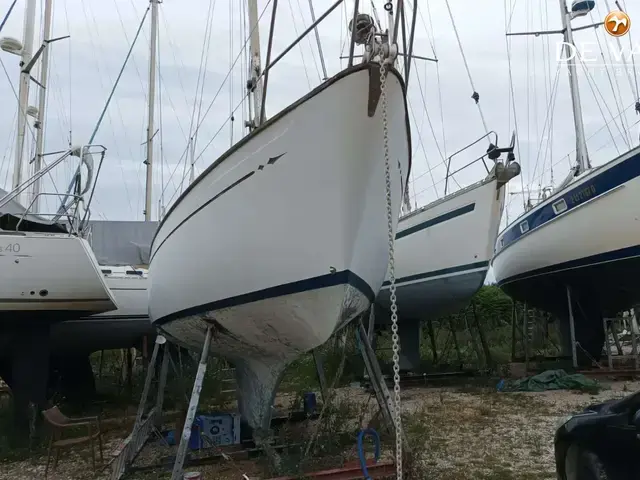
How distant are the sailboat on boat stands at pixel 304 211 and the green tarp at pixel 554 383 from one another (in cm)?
495

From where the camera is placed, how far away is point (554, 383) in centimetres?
849

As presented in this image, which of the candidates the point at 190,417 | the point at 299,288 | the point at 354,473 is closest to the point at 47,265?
the point at 190,417

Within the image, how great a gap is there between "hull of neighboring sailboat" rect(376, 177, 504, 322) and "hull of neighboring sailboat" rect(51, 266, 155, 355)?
4407 millimetres

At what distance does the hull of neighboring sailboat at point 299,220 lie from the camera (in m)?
3.91

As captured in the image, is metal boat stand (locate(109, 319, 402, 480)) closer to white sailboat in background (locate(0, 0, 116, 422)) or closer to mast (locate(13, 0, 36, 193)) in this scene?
white sailboat in background (locate(0, 0, 116, 422))

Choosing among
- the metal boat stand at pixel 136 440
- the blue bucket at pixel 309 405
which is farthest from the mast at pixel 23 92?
the blue bucket at pixel 309 405

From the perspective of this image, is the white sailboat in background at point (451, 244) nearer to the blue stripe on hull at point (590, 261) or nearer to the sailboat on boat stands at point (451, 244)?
the sailboat on boat stands at point (451, 244)

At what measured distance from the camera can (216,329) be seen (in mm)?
4770

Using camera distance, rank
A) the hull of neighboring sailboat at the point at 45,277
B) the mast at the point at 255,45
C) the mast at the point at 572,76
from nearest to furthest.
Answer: the hull of neighboring sailboat at the point at 45,277
the mast at the point at 255,45
the mast at the point at 572,76

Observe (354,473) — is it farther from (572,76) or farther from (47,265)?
(572,76)

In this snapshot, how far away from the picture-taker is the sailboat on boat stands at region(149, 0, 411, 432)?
12.7 ft

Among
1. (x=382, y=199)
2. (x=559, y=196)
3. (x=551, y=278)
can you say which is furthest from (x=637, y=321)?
(x=382, y=199)

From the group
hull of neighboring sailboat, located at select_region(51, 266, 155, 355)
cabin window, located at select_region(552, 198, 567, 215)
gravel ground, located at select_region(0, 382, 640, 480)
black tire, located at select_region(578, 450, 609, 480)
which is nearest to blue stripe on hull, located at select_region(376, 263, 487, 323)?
cabin window, located at select_region(552, 198, 567, 215)

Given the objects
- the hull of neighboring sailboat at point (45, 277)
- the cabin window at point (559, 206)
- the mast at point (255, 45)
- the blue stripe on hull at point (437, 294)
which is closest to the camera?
the hull of neighboring sailboat at point (45, 277)
